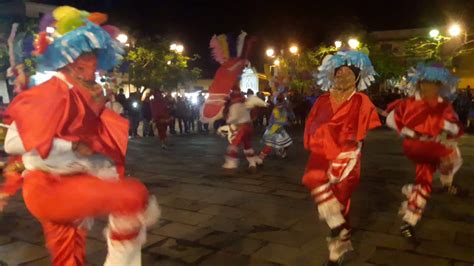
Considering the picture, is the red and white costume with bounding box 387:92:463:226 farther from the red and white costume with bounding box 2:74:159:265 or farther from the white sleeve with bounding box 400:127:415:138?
Answer: the red and white costume with bounding box 2:74:159:265

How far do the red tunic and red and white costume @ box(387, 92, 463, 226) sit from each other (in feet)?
3.53

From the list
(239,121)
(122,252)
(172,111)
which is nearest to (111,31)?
(122,252)

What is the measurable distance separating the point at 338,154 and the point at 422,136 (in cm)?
146

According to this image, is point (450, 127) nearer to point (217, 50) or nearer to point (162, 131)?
point (217, 50)

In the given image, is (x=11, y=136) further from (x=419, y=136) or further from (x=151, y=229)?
(x=419, y=136)

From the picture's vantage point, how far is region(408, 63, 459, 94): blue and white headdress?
5.05m

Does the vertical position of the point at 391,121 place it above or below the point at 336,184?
above

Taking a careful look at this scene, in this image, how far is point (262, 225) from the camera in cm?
538

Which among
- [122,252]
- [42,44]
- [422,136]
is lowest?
[122,252]

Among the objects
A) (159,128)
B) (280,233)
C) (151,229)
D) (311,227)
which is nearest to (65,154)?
(151,229)

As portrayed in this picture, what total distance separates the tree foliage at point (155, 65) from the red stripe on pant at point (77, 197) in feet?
85.6

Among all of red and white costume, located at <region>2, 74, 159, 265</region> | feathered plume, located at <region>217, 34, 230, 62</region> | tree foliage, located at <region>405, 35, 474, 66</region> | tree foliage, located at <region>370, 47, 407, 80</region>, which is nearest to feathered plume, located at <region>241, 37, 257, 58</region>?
feathered plume, located at <region>217, 34, 230, 62</region>

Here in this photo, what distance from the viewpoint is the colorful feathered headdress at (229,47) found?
28.8 feet

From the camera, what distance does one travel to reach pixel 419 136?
4918 millimetres
